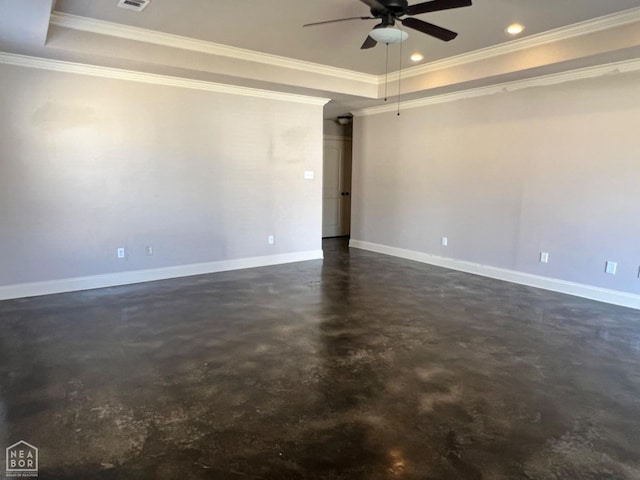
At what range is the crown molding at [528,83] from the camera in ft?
14.1

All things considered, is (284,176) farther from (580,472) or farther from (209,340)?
(580,472)

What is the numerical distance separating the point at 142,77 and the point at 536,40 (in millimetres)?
4417

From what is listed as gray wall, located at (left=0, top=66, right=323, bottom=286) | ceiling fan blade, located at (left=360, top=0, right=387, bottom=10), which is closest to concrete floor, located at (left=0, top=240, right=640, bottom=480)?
gray wall, located at (left=0, top=66, right=323, bottom=286)

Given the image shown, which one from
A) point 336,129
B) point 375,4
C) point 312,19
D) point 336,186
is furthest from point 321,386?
point 336,129

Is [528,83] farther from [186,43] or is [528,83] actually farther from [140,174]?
[140,174]

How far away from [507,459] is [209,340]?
2.34 meters

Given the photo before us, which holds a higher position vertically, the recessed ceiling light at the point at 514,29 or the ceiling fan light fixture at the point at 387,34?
the recessed ceiling light at the point at 514,29

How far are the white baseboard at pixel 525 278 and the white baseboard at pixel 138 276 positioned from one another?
156 centimetres

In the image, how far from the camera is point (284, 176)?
6348 millimetres

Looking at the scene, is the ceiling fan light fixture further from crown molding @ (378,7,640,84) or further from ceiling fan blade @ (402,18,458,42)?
crown molding @ (378,7,640,84)

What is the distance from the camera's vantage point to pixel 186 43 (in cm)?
451

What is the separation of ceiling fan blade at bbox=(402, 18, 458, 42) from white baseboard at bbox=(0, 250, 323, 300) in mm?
3899

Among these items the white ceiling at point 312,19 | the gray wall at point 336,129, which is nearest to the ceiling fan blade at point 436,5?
the white ceiling at point 312,19

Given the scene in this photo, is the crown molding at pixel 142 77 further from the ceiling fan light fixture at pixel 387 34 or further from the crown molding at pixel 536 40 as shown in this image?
the ceiling fan light fixture at pixel 387 34
